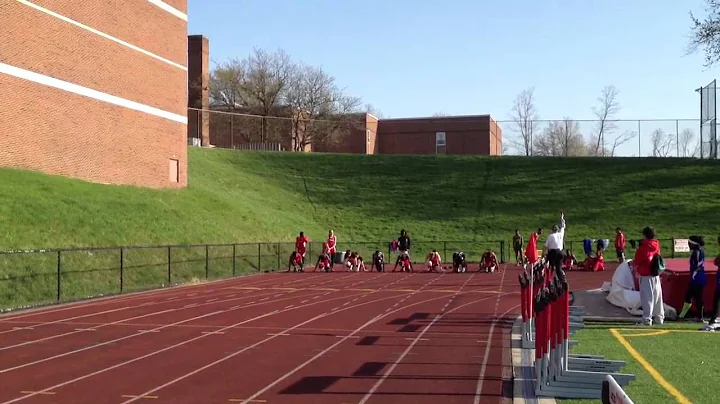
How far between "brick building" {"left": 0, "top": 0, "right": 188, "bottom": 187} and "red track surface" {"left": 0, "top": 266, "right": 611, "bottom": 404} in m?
13.5

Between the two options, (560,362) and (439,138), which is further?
(439,138)

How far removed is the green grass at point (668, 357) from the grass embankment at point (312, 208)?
13375mm

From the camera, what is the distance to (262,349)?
1182 cm

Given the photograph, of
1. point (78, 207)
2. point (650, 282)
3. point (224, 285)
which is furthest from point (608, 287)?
point (78, 207)

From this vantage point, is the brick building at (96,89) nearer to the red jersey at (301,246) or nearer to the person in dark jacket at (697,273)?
the red jersey at (301,246)

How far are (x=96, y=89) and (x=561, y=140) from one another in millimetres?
56497

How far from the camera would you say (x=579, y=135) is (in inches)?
3155

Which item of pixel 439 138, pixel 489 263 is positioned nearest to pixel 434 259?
pixel 489 263

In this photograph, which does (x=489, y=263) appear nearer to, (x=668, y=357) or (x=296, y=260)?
(x=296, y=260)

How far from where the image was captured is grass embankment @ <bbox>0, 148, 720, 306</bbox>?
2412cm

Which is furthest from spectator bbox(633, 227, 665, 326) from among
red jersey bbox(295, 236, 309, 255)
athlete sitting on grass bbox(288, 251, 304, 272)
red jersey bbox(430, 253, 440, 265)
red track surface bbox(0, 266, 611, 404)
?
red jersey bbox(295, 236, 309, 255)

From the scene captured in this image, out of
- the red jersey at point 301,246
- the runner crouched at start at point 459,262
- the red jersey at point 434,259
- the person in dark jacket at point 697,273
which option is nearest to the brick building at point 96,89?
the red jersey at point 301,246

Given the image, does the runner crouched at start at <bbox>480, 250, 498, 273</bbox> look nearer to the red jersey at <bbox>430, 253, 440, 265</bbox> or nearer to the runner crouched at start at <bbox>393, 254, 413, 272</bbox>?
the red jersey at <bbox>430, 253, 440, 265</bbox>

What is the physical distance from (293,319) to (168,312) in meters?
3.08
